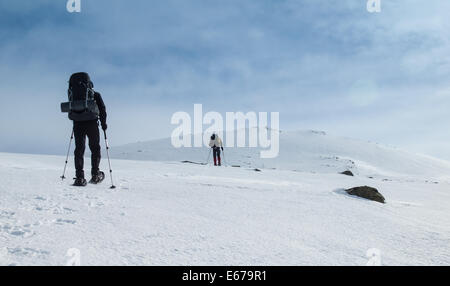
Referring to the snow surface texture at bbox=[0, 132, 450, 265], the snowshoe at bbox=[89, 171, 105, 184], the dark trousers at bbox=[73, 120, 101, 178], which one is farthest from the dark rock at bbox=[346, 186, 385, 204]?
the dark trousers at bbox=[73, 120, 101, 178]

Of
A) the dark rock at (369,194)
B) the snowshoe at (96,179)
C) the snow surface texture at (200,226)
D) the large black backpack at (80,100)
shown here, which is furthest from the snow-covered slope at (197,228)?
the large black backpack at (80,100)

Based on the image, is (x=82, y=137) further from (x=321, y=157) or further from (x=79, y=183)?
(x=321, y=157)

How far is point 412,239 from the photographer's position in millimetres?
4281

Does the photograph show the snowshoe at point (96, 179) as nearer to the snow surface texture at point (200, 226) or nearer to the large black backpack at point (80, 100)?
the snow surface texture at point (200, 226)

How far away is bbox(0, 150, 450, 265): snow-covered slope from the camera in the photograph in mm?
3029

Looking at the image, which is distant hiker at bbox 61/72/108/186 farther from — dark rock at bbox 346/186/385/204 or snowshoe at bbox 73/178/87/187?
dark rock at bbox 346/186/385/204

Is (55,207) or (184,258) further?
(55,207)

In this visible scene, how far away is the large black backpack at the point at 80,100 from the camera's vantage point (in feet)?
20.6

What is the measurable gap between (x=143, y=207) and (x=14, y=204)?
66.9 inches

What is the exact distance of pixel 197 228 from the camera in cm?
386
